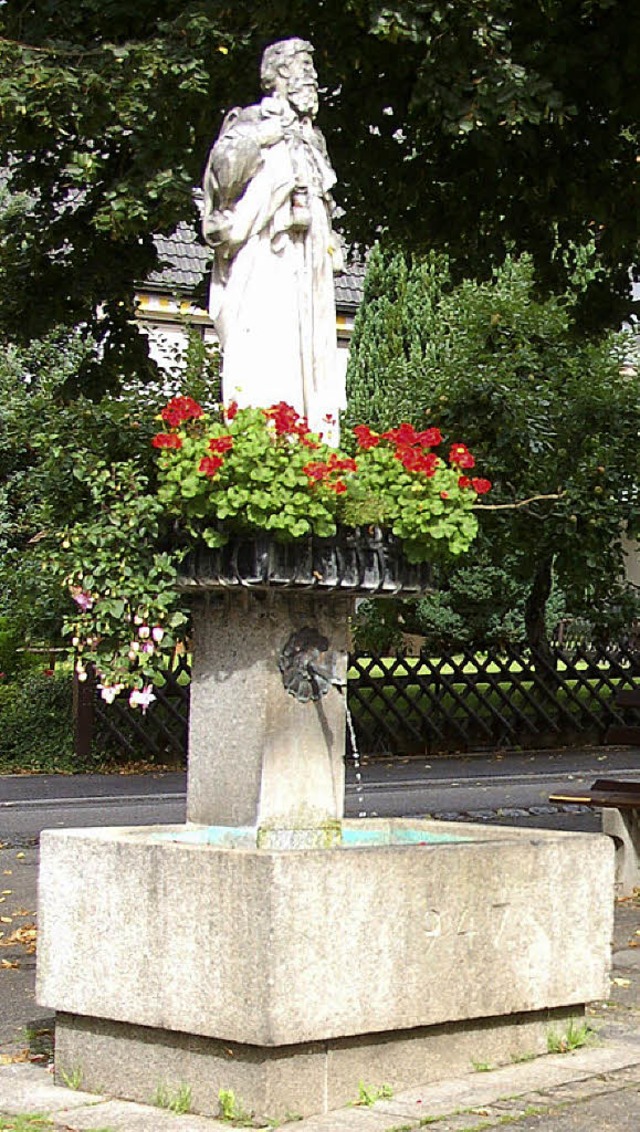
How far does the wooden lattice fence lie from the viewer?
20.3 meters

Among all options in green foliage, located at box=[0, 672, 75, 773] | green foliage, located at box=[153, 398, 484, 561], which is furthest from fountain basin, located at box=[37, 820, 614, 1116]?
green foliage, located at box=[0, 672, 75, 773]

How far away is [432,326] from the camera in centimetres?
3005

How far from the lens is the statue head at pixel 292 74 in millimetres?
7152

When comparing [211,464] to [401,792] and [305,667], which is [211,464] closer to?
[305,667]

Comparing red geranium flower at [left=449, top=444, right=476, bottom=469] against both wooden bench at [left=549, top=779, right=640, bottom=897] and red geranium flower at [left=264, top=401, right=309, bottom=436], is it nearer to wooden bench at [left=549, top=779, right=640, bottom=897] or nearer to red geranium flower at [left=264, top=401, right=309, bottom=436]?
red geranium flower at [left=264, top=401, right=309, bottom=436]

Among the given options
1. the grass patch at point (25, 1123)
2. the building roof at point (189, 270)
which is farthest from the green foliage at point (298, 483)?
the building roof at point (189, 270)

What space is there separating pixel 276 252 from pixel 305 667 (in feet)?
4.99

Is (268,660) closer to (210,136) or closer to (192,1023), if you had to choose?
(192,1023)

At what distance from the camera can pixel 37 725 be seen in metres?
20.4

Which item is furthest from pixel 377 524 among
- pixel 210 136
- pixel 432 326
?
pixel 432 326

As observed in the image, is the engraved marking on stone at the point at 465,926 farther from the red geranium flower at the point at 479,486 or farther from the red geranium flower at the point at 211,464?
the red geranium flower at the point at 211,464

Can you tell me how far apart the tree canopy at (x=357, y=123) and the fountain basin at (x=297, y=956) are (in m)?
5.56

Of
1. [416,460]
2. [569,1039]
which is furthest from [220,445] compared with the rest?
[569,1039]

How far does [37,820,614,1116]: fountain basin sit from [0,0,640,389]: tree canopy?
556cm
